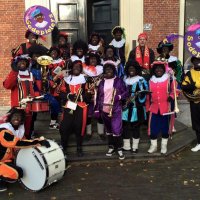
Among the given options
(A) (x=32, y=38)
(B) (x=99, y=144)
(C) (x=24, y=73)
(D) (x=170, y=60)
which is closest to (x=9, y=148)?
(C) (x=24, y=73)

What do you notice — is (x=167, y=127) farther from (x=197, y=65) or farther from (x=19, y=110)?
(x=19, y=110)

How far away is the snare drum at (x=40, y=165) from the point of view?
203 inches

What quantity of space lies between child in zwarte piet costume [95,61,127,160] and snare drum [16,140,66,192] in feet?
4.70

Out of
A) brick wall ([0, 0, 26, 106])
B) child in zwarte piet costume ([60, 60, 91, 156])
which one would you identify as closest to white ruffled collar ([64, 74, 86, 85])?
child in zwarte piet costume ([60, 60, 91, 156])

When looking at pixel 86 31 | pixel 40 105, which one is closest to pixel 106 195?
pixel 40 105

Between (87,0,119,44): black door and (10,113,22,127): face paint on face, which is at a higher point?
(87,0,119,44): black door

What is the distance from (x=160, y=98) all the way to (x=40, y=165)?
8.68ft

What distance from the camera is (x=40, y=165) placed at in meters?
5.16

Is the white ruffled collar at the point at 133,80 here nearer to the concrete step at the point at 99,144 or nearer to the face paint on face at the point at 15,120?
the concrete step at the point at 99,144

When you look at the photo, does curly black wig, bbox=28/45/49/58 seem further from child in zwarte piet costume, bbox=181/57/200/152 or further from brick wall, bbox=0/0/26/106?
brick wall, bbox=0/0/26/106

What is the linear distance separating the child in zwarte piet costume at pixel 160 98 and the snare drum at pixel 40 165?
84.0 inches

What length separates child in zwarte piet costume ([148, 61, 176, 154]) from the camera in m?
6.59

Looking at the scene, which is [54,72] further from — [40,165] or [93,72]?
[40,165]

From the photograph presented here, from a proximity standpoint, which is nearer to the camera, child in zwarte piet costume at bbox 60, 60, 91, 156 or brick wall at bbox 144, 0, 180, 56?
child in zwarte piet costume at bbox 60, 60, 91, 156
